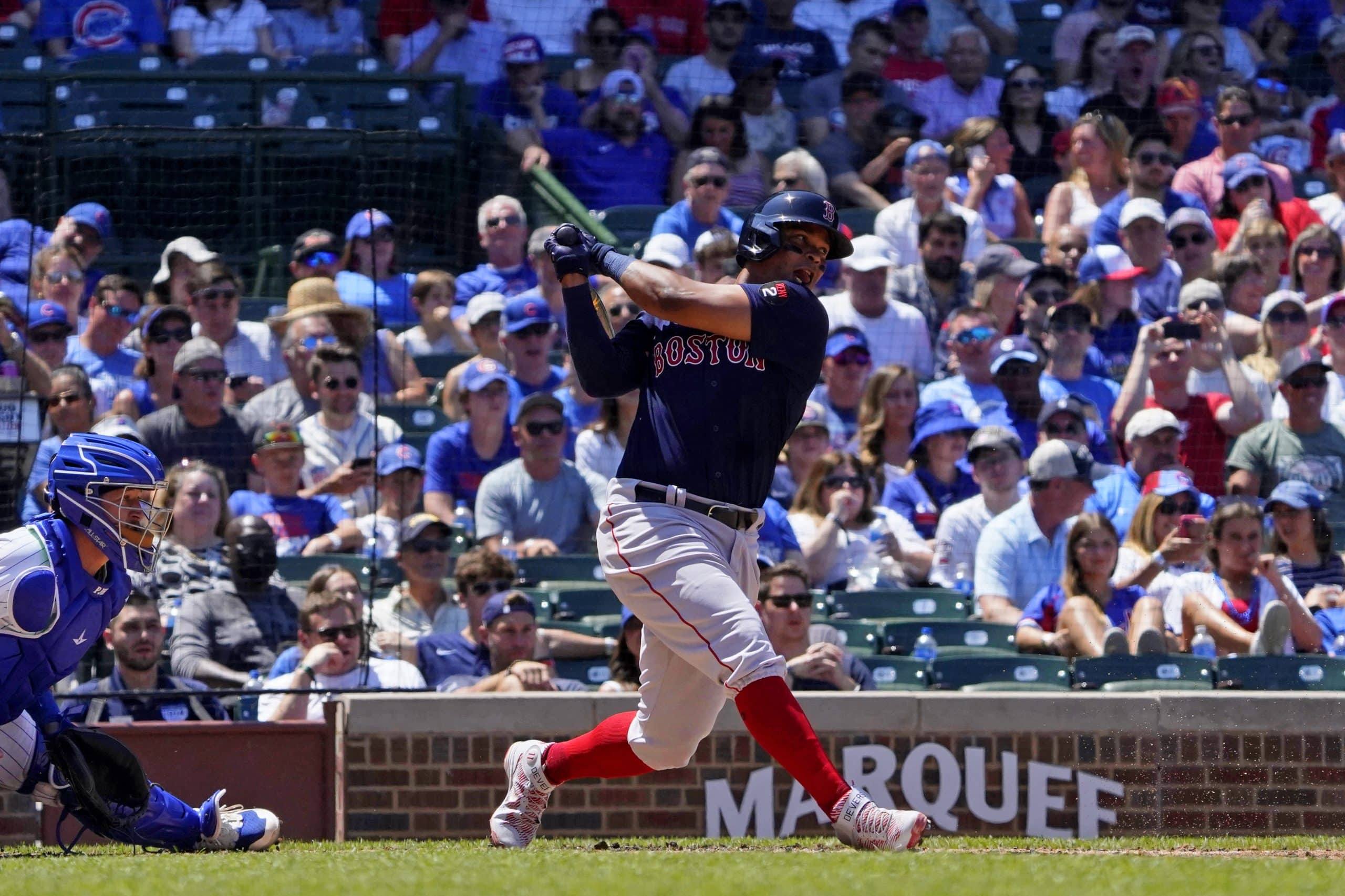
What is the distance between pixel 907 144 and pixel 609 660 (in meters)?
5.25

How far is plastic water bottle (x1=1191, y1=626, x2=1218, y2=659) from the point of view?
7.33m

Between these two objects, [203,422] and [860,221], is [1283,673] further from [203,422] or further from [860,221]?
[860,221]

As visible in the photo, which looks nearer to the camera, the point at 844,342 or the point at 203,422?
the point at 203,422

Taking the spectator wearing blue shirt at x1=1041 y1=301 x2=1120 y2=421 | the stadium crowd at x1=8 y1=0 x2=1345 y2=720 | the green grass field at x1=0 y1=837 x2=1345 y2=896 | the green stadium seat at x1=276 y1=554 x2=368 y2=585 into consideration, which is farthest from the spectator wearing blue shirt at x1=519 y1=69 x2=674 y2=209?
the green grass field at x1=0 y1=837 x2=1345 y2=896

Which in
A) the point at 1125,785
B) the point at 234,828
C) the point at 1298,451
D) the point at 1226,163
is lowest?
the point at 1125,785

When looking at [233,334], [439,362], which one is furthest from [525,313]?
[233,334]

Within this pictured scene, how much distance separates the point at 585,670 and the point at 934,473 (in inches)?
89.1

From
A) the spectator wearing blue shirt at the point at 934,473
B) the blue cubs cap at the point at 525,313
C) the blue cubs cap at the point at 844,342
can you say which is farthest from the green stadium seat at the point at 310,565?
the blue cubs cap at the point at 844,342

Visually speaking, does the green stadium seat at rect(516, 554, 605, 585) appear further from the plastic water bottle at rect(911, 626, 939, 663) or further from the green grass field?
the green grass field

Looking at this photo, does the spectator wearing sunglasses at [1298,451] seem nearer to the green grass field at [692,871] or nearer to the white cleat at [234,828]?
the green grass field at [692,871]

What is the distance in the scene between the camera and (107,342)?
9070mm

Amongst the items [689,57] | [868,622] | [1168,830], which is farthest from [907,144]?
[1168,830]

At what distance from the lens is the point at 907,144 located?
37.3ft

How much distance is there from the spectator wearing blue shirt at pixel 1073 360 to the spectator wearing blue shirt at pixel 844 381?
3.17 feet
